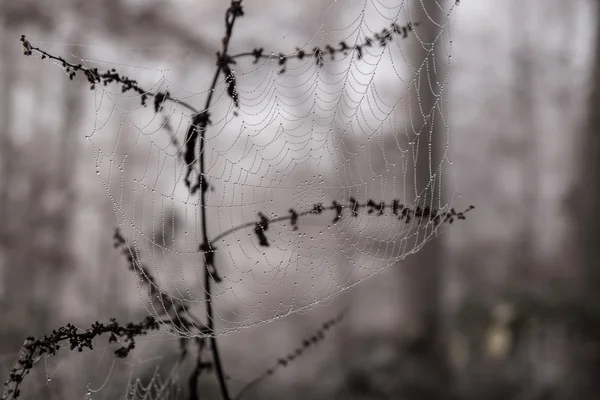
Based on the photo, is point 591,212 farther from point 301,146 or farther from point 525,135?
point 525,135

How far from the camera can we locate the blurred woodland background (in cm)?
363

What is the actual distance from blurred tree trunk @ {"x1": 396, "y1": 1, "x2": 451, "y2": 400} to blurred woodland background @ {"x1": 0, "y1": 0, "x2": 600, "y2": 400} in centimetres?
2

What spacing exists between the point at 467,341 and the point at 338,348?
1298 mm

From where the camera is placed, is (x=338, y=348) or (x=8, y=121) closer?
(x=8, y=121)

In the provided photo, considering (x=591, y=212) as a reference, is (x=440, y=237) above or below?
below

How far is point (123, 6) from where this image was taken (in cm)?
380

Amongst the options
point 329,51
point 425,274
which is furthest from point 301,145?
point 329,51

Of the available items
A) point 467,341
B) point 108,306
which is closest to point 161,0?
point 108,306

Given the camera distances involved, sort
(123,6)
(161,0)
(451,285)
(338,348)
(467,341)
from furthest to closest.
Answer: (451,285) < (338,348) < (467,341) < (161,0) < (123,6)

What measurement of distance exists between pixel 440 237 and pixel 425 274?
0.36m

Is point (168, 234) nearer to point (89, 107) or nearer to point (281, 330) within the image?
point (89, 107)

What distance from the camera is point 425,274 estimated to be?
409cm

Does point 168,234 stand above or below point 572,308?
above

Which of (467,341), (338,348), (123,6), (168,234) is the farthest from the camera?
(338,348)
